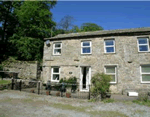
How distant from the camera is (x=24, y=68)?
654 inches

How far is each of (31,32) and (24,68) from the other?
8.43m

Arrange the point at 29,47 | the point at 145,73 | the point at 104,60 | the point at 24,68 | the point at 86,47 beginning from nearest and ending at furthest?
the point at 145,73 → the point at 104,60 → the point at 86,47 → the point at 24,68 → the point at 29,47

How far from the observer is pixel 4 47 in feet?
78.3

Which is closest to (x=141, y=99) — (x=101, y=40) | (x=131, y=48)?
(x=131, y=48)

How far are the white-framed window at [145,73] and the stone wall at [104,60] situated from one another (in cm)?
36

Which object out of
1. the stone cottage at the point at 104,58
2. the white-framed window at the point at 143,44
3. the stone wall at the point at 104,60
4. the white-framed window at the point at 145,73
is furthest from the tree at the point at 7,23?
the white-framed window at the point at 145,73

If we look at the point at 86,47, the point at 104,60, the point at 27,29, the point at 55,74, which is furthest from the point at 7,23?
the point at 104,60

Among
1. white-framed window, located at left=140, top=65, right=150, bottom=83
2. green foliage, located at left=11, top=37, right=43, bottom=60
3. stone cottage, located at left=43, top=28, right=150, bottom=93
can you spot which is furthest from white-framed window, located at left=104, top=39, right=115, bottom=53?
green foliage, located at left=11, top=37, right=43, bottom=60

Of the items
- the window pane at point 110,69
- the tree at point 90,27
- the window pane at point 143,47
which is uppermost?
the tree at point 90,27

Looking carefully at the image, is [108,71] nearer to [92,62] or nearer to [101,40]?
[92,62]

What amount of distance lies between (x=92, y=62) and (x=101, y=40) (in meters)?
2.61

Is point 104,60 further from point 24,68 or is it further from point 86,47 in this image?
point 24,68

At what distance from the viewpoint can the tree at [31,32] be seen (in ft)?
66.9

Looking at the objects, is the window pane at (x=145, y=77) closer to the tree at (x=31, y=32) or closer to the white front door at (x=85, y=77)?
the white front door at (x=85, y=77)
